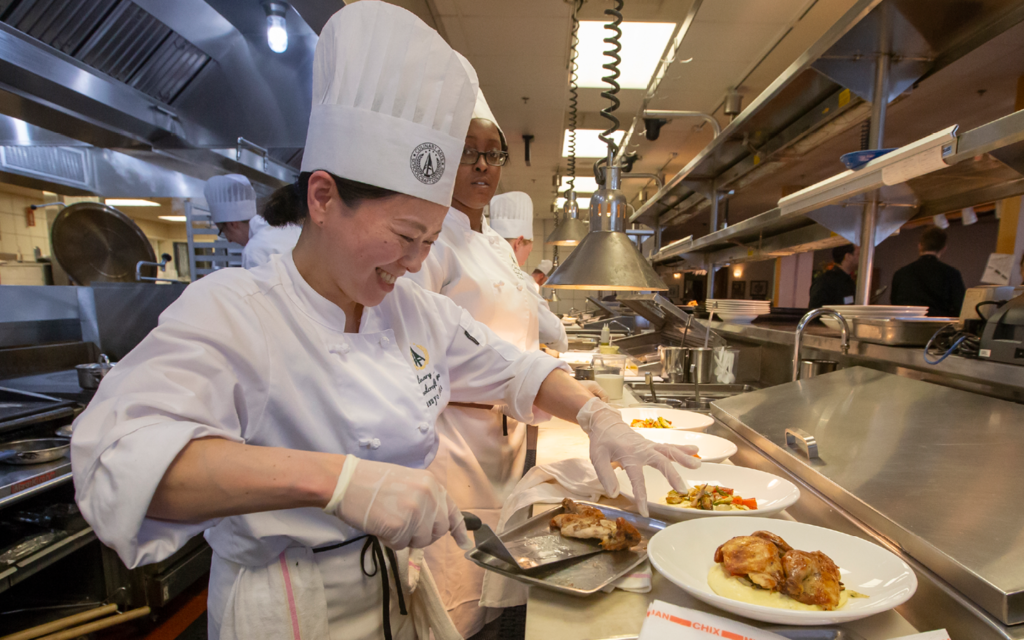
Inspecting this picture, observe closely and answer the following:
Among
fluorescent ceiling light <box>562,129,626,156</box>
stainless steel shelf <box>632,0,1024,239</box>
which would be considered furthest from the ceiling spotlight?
fluorescent ceiling light <box>562,129,626,156</box>

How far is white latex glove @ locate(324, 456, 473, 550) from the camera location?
2.58 feet

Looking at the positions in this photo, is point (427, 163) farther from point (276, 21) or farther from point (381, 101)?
point (276, 21)

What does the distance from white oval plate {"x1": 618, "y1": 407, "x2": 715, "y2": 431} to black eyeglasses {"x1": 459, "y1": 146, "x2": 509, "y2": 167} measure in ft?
3.40

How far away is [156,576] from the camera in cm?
231

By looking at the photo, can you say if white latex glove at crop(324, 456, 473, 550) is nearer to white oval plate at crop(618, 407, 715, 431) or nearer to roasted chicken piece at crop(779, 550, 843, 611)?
roasted chicken piece at crop(779, 550, 843, 611)

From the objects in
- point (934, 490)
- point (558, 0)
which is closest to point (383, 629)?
point (934, 490)

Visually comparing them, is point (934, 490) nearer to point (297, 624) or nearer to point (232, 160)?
point (297, 624)

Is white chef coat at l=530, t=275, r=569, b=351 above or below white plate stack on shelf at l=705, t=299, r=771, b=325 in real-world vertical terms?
below

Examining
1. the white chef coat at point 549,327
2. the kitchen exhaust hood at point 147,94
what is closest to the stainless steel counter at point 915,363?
the white chef coat at point 549,327

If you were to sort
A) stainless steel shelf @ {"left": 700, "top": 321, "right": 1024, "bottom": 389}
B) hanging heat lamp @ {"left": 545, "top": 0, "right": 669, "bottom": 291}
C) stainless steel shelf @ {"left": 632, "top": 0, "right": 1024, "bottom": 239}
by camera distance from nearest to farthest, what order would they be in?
stainless steel shelf @ {"left": 700, "top": 321, "right": 1024, "bottom": 389} < stainless steel shelf @ {"left": 632, "top": 0, "right": 1024, "bottom": 239} < hanging heat lamp @ {"left": 545, "top": 0, "right": 669, "bottom": 291}

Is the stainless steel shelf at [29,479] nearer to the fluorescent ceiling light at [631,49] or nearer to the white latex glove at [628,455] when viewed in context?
the white latex glove at [628,455]

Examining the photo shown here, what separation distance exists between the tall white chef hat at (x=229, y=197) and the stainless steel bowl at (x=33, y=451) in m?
2.13

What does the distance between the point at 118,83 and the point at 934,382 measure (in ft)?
11.6

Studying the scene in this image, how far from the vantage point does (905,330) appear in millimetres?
1750
